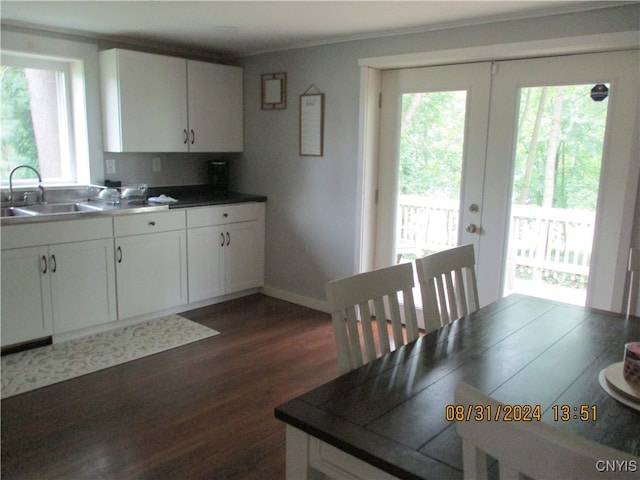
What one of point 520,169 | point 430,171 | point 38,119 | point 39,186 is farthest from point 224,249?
point 520,169

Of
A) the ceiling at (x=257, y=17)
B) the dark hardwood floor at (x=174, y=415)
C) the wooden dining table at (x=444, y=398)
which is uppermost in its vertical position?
the ceiling at (x=257, y=17)

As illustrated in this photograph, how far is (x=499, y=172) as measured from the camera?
3.44m

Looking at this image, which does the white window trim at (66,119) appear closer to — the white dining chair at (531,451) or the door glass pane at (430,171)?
the door glass pane at (430,171)

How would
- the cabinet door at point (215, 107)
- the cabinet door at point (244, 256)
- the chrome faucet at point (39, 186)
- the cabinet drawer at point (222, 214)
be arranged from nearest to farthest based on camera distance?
1. the chrome faucet at point (39, 186)
2. the cabinet drawer at point (222, 214)
3. the cabinet door at point (215, 107)
4. the cabinet door at point (244, 256)

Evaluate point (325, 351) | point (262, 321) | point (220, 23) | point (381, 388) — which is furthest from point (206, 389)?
point (220, 23)

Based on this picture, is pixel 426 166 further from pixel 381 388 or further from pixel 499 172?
pixel 381 388

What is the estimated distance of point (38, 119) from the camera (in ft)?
13.0

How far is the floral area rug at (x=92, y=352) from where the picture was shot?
3.01 meters

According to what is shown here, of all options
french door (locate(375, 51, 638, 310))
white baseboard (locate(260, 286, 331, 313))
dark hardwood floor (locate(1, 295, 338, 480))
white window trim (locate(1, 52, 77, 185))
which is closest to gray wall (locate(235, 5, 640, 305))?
white baseboard (locate(260, 286, 331, 313))

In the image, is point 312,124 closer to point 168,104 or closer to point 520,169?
point 168,104

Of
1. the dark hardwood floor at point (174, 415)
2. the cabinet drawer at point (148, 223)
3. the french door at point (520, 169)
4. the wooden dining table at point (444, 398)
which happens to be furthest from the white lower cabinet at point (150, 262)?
the wooden dining table at point (444, 398)

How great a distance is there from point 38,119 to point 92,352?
6.18 ft

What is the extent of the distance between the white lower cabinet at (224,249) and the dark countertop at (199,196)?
0.17 feet

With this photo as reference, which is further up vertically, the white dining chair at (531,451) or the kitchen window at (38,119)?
the kitchen window at (38,119)
